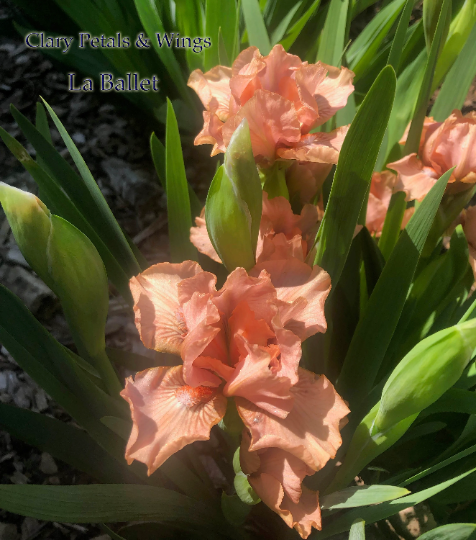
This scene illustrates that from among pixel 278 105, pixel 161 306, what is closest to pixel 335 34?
pixel 278 105

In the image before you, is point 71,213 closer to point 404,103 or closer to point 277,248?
point 277,248

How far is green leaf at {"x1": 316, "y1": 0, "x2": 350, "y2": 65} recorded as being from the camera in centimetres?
75

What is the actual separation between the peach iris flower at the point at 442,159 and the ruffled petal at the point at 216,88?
28 cm

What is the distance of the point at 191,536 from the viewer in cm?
66

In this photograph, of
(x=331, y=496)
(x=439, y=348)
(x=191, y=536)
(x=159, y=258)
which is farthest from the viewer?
(x=159, y=258)

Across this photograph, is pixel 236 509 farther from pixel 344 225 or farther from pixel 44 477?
pixel 44 477

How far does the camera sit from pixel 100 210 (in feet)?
2.10

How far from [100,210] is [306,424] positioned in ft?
1.43

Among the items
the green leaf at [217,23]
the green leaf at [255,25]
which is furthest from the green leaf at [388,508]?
the green leaf at [217,23]

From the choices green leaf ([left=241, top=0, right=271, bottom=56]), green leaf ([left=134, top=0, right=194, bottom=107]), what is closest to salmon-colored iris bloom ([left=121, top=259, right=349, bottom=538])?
green leaf ([left=241, top=0, right=271, bottom=56])

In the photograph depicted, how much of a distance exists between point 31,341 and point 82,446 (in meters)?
0.17

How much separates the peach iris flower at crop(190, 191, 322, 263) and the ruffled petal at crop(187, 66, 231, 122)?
0.44 ft

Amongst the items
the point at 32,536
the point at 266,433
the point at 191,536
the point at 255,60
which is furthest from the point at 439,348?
the point at 32,536

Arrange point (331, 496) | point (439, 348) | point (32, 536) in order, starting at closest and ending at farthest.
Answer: point (439, 348), point (331, 496), point (32, 536)
